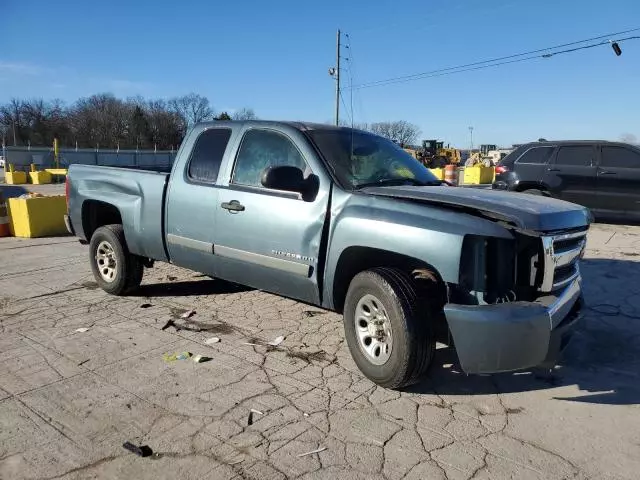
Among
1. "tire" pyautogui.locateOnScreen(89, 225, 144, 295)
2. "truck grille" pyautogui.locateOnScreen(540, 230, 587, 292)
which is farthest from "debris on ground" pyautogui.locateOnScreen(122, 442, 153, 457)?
"tire" pyautogui.locateOnScreen(89, 225, 144, 295)

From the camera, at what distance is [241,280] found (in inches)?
182

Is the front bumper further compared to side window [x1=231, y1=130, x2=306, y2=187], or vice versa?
side window [x1=231, y1=130, x2=306, y2=187]

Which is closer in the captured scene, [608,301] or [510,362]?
[510,362]

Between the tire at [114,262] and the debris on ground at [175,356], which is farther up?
the tire at [114,262]

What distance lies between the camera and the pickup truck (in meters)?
3.12

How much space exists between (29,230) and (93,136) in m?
88.4

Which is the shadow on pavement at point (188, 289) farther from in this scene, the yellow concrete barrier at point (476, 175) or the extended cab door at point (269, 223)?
the yellow concrete barrier at point (476, 175)

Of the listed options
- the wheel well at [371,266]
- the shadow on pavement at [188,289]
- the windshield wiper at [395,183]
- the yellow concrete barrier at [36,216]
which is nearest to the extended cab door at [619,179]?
the windshield wiper at [395,183]

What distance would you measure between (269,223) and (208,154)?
4.03 ft

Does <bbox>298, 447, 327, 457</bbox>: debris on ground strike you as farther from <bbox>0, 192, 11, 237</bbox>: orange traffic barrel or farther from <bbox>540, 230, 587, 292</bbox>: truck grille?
<bbox>0, 192, 11, 237</bbox>: orange traffic barrel

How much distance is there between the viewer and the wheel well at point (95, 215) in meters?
6.15

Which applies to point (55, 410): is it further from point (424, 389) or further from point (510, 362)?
point (510, 362)

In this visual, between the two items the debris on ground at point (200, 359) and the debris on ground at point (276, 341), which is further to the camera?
the debris on ground at point (276, 341)

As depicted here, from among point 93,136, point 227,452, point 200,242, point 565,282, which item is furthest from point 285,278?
point 93,136
